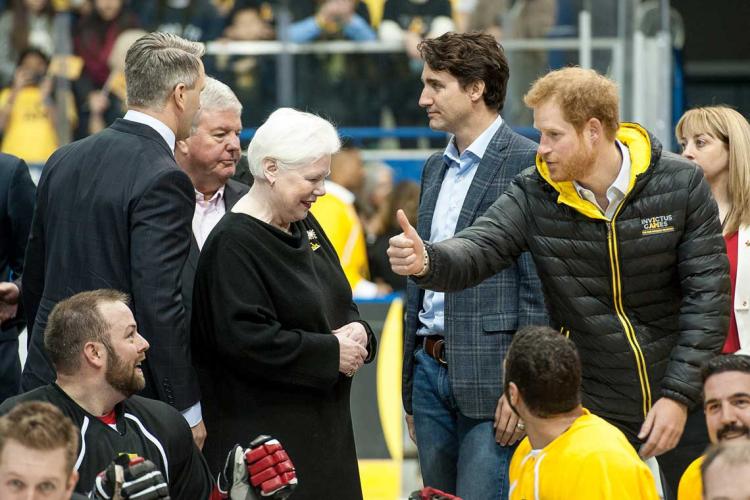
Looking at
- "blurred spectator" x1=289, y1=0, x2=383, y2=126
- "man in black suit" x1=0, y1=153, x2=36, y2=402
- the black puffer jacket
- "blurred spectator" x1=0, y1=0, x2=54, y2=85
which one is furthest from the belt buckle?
"blurred spectator" x1=0, y1=0, x2=54, y2=85

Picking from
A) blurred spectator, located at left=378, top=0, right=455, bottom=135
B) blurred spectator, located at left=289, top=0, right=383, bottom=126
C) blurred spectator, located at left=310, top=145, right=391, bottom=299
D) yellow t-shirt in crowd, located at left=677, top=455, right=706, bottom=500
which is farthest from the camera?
blurred spectator, located at left=378, top=0, right=455, bottom=135

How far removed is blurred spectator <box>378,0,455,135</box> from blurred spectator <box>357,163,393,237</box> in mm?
502

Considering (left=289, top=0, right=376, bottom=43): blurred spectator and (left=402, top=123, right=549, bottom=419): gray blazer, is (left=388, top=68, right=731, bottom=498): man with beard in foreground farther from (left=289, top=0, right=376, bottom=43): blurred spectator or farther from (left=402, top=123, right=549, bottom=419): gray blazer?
(left=289, top=0, right=376, bottom=43): blurred spectator

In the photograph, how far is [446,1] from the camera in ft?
31.2

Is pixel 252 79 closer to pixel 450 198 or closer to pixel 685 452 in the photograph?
pixel 450 198

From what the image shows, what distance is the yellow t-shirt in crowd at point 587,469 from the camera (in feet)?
10.8

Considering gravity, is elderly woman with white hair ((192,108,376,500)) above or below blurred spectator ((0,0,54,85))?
below

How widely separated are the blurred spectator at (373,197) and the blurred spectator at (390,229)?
4cm

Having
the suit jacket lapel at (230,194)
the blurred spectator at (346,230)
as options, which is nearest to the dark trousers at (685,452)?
the suit jacket lapel at (230,194)

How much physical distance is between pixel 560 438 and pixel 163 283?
1.28 m

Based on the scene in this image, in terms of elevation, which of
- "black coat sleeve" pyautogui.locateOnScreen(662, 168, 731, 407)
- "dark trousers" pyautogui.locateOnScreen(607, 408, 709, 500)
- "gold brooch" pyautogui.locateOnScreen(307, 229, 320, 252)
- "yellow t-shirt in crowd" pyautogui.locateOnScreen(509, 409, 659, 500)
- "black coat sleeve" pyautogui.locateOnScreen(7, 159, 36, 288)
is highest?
"black coat sleeve" pyautogui.locateOnScreen(7, 159, 36, 288)

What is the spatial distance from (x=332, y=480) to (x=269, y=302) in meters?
0.60

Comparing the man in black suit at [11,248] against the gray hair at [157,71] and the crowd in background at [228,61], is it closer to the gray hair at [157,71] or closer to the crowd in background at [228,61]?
the gray hair at [157,71]

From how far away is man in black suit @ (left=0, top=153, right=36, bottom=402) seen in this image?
4707mm
